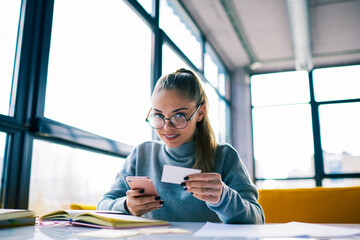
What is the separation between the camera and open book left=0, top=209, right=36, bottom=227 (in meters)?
0.95

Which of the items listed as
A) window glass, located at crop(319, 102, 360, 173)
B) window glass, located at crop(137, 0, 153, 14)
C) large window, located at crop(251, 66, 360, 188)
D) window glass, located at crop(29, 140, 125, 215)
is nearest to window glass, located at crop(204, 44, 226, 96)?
large window, located at crop(251, 66, 360, 188)

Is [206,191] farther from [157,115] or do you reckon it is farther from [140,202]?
[157,115]

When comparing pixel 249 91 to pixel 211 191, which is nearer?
pixel 211 191

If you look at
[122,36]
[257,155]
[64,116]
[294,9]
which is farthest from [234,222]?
[257,155]

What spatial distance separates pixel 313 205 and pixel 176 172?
0.92 meters

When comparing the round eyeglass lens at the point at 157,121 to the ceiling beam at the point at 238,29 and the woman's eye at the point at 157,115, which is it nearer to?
the woman's eye at the point at 157,115

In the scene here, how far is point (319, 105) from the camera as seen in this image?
579 cm

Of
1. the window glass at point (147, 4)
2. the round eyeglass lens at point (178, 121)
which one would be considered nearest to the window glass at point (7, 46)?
the round eyeglass lens at point (178, 121)

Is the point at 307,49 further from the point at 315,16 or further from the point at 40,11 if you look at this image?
the point at 40,11

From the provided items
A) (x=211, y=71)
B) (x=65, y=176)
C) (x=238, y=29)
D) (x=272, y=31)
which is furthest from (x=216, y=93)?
(x=65, y=176)

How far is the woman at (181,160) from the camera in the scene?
1205 millimetres

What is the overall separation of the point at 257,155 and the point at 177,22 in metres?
2.95

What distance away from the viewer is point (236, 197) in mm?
1088

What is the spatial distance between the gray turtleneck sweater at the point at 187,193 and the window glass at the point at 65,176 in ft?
0.71
